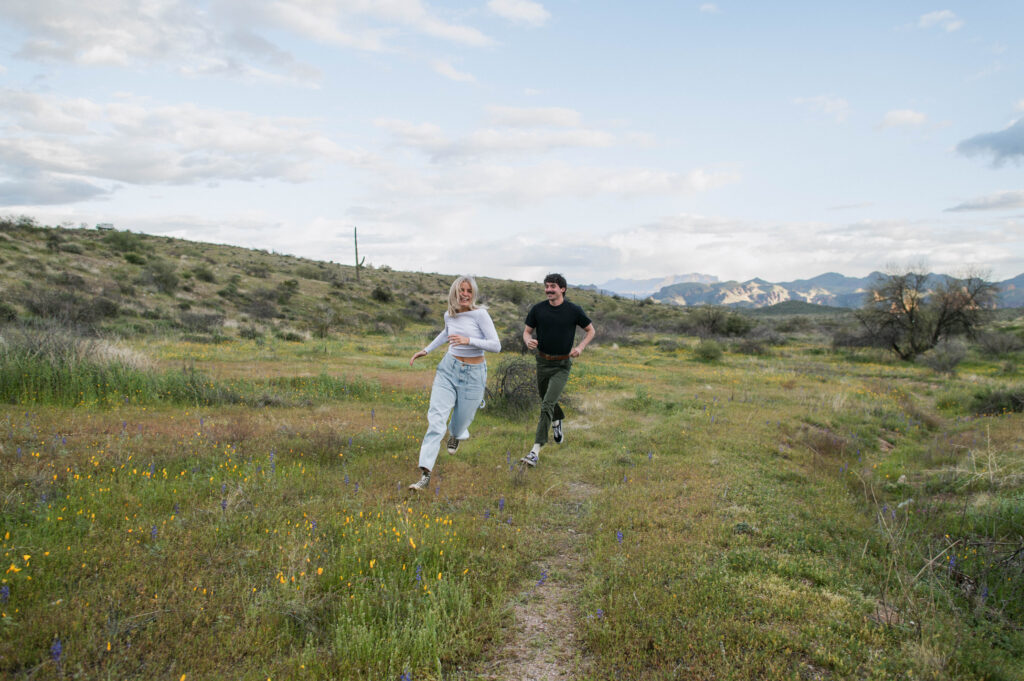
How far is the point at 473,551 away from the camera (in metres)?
4.21

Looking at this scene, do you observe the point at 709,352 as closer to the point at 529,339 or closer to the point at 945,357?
the point at 945,357

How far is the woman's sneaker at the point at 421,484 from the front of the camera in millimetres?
5466

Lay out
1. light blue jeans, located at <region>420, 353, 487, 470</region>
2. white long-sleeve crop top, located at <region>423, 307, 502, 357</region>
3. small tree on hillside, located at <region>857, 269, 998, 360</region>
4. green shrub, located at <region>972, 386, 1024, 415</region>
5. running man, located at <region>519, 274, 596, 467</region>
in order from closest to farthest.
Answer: light blue jeans, located at <region>420, 353, 487, 470</region> < white long-sleeve crop top, located at <region>423, 307, 502, 357</region> < running man, located at <region>519, 274, 596, 467</region> < green shrub, located at <region>972, 386, 1024, 415</region> < small tree on hillside, located at <region>857, 269, 998, 360</region>

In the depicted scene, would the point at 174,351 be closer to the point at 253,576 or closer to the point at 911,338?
the point at 253,576

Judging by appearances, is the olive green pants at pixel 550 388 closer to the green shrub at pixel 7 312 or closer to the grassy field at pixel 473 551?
the grassy field at pixel 473 551

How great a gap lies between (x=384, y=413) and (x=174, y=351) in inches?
339

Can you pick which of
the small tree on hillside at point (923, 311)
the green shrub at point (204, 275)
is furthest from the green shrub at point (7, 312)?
the small tree on hillside at point (923, 311)

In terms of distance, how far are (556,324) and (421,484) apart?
9.22 feet

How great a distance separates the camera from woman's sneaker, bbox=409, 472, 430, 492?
215 inches

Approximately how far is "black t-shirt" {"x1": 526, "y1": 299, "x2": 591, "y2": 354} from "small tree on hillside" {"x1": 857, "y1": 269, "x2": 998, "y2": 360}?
30.8 metres

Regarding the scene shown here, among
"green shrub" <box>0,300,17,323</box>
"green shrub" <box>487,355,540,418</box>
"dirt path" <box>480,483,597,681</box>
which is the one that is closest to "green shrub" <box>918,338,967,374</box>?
"green shrub" <box>487,355,540,418</box>

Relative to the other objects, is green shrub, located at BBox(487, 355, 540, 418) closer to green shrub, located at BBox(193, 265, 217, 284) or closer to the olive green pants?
the olive green pants

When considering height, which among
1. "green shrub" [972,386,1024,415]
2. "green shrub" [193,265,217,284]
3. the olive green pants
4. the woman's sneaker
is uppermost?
"green shrub" [193,265,217,284]

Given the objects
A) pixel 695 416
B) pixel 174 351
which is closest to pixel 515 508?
pixel 695 416
